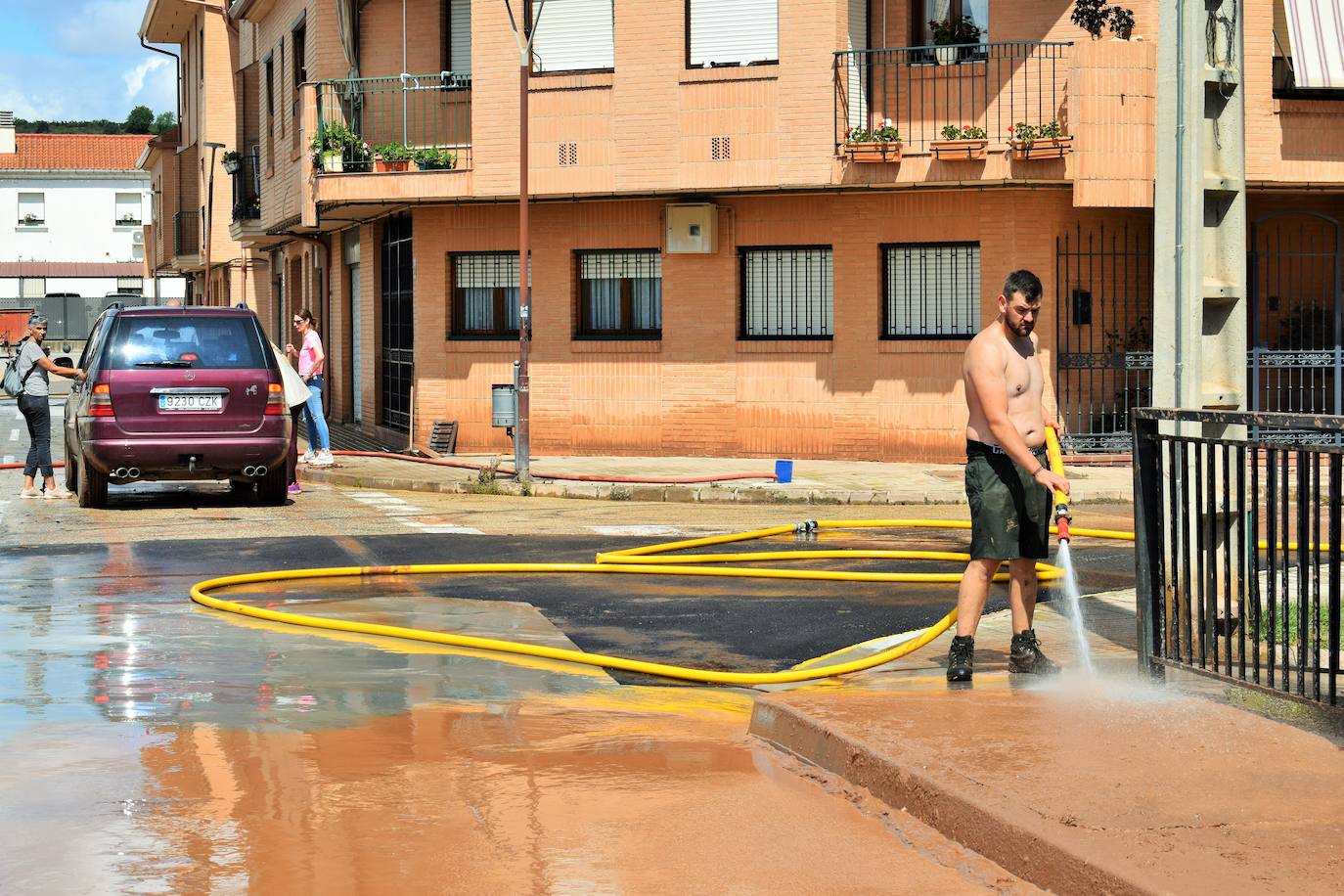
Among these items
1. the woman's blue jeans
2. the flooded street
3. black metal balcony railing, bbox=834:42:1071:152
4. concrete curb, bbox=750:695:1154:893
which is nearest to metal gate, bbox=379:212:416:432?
the woman's blue jeans

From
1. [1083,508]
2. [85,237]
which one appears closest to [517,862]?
[1083,508]

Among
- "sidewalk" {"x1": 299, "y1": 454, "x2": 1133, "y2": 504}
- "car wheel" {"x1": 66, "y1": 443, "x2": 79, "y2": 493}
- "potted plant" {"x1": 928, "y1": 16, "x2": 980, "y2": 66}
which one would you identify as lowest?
"sidewalk" {"x1": 299, "y1": 454, "x2": 1133, "y2": 504}

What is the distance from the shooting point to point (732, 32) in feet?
76.1

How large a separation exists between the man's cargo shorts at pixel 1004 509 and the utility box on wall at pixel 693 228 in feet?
51.7

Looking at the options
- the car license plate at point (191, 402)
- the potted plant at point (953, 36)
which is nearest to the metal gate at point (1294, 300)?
the potted plant at point (953, 36)

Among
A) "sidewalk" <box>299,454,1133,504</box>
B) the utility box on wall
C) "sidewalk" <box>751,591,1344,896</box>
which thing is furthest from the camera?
the utility box on wall

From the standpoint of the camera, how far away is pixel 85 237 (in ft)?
276

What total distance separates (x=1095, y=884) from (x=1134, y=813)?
0.59 meters

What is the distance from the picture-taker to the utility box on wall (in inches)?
928

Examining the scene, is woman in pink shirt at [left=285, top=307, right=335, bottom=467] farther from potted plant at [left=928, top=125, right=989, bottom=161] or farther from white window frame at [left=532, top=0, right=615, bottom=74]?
potted plant at [left=928, top=125, right=989, bottom=161]

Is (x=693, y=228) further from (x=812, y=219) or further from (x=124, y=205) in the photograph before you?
(x=124, y=205)

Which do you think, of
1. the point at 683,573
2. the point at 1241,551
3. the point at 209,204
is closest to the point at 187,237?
the point at 209,204

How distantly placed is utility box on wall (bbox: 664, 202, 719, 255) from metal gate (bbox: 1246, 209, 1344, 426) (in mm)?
6736

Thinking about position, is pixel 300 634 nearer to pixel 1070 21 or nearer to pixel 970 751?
pixel 970 751
